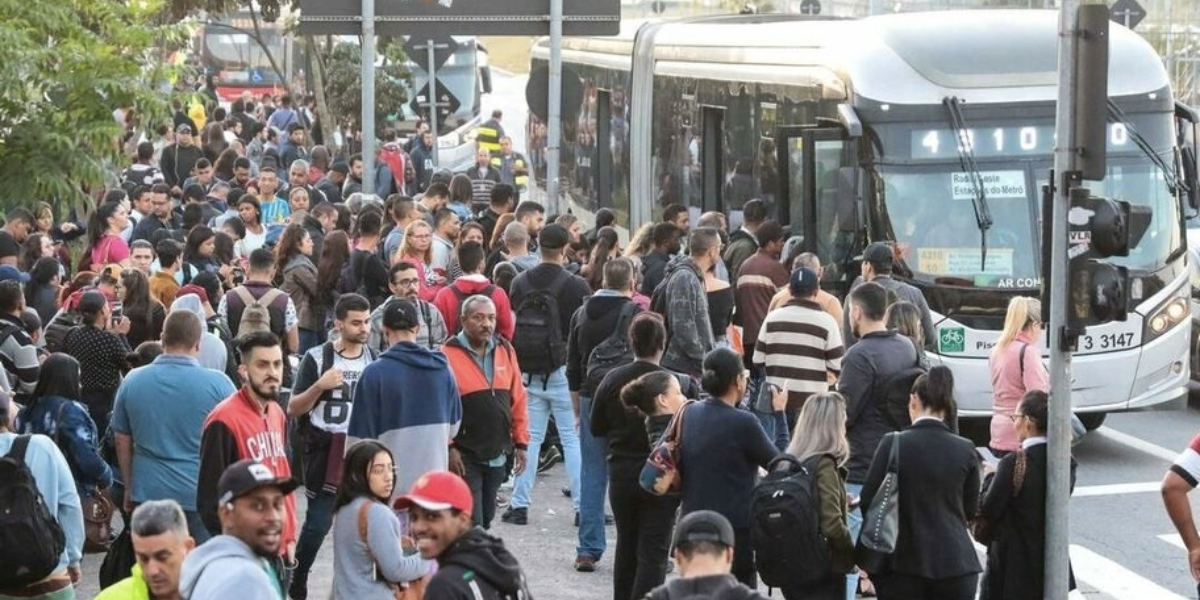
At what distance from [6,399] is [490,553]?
3145 millimetres

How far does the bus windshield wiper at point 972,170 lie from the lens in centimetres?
1548

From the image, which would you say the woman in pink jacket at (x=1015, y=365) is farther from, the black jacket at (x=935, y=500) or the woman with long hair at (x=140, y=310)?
the woman with long hair at (x=140, y=310)

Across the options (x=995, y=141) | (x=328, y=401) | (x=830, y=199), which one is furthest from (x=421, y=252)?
(x=995, y=141)

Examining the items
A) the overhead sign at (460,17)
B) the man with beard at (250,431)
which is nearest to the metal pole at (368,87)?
the overhead sign at (460,17)

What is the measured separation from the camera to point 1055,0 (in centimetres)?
3712

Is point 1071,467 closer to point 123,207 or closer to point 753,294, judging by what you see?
point 753,294

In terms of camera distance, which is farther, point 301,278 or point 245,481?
point 301,278

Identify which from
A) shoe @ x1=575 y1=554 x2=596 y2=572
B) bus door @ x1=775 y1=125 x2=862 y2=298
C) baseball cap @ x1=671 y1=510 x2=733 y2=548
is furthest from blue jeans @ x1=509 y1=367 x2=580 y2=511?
baseball cap @ x1=671 y1=510 x2=733 y2=548

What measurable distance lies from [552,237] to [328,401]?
284 centimetres

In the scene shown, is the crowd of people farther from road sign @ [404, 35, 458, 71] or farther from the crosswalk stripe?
road sign @ [404, 35, 458, 71]

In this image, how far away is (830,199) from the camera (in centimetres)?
1630

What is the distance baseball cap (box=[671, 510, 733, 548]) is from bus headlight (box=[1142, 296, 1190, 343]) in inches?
381

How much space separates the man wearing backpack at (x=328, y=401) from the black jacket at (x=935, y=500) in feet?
9.63

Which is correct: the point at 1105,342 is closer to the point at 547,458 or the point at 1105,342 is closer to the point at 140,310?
the point at 547,458
